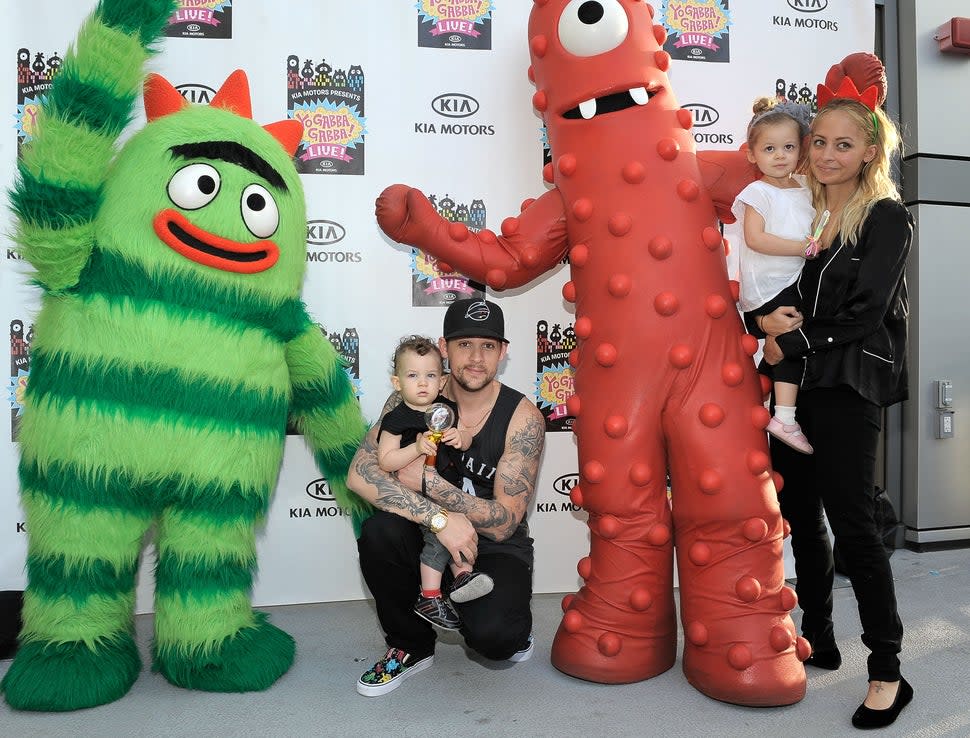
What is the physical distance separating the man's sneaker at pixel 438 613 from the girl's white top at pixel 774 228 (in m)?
1.16

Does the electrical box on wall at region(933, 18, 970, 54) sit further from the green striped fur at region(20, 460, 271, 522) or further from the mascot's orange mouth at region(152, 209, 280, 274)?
the green striped fur at region(20, 460, 271, 522)

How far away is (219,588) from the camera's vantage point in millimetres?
2088

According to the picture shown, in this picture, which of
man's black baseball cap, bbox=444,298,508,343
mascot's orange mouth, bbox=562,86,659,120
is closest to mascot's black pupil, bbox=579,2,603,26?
mascot's orange mouth, bbox=562,86,659,120

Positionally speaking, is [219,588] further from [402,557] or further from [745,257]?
[745,257]

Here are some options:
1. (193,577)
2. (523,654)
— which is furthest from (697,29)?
(193,577)

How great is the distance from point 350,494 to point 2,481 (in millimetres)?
1197

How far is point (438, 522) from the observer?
2123mm

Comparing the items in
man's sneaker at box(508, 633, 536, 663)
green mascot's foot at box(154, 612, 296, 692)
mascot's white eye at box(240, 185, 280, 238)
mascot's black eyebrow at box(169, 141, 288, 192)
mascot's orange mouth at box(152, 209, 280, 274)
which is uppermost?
mascot's black eyebrow at box(169, 141, 288, 192)

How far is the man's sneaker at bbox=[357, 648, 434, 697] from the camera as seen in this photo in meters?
2.10

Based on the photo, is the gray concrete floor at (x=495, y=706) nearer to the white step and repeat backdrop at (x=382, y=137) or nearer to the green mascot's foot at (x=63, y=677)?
the green mascot's foot at (x=63, y=677)

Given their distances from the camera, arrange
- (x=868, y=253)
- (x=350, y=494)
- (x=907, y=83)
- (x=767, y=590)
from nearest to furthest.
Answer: (x=868, y=253), (x=767, y=590), (x=350, y=494), (x=907, y=83)

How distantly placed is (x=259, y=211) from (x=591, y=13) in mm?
1108

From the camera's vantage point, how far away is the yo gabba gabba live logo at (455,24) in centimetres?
284

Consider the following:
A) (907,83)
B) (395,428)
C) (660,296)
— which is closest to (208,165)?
(395,428)
